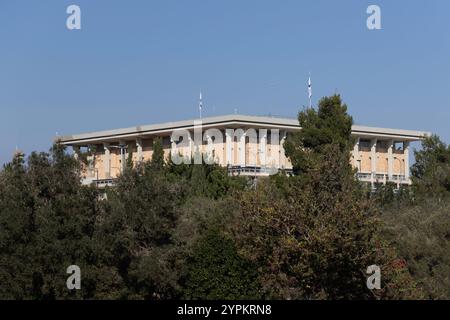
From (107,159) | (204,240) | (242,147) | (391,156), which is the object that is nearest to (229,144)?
(242,147)

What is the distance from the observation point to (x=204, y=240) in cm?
2766

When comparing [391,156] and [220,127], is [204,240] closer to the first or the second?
[220,127]

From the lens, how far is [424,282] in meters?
28.5

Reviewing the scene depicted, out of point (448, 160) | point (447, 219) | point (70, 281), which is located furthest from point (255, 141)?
point (70, 281)

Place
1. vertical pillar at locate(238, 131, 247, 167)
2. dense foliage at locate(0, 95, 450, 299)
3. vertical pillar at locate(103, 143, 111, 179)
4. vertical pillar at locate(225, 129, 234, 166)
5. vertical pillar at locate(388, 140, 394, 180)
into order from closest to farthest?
dense foliage at locate(0, 95, 450, 299) → vertical pillar at locate(225, 129, 234, 166) → vertical pillar at locate(238, 131, 247, 167) → vertical pillar at locate(103, 143, 111, 179) → vertical pillar at locate(388, 140, 394, 180)

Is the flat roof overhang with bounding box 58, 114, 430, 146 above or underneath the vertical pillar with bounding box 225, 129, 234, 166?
above

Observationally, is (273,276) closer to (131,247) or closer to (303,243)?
(303,243)

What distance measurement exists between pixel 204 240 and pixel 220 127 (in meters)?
49.5

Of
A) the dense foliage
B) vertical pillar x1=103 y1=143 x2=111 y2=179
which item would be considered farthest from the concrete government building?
the dense foliage

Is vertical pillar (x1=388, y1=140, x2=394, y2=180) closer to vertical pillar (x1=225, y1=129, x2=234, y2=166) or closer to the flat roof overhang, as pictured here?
the flat roof overhang

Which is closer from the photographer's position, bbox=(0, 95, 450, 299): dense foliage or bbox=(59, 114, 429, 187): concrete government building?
bbox=(0, 95, 450, 299): dense foliage

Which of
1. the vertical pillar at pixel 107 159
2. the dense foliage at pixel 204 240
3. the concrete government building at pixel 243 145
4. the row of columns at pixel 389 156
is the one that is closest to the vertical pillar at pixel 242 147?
the concrete government building at pixel 243 145

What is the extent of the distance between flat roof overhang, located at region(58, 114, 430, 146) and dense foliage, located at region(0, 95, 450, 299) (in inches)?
1685

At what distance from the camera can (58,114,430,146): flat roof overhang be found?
76.2m
